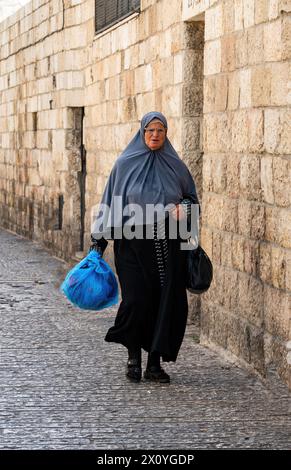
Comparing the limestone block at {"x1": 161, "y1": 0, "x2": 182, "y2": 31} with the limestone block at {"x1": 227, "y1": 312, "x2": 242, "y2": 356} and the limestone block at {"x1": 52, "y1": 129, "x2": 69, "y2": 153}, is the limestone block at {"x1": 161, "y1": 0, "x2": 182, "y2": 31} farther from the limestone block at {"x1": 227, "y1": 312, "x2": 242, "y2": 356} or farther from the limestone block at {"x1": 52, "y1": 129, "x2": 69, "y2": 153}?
the limestone block at {"x1": 52, "y1": 129, "x2": 69, "y2": 153}

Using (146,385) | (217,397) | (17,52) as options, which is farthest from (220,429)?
(17,52)

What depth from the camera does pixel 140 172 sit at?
7172mm

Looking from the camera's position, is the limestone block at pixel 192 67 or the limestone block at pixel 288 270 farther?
the limestone block at pixel 192 67

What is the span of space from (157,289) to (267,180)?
0.97m

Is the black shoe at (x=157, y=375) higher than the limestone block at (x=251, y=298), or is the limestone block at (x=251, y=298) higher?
the limestone block at (x=251, y=298)

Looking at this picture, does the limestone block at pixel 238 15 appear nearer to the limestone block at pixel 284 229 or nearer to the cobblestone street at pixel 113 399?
the limestone block at pixel 284 229

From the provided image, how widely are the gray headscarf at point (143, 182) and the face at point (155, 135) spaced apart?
0.10 feet

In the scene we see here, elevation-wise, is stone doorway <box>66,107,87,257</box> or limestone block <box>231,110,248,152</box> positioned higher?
limestone block <box>231,110,248,152</box>

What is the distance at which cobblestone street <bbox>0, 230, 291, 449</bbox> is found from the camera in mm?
5684

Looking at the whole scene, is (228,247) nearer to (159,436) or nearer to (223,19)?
(223,19)

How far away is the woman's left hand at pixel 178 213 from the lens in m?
7.02

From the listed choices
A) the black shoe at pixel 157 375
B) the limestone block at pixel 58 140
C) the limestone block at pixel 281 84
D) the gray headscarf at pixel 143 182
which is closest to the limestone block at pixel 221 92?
the gray headscarf at pixel 143 182

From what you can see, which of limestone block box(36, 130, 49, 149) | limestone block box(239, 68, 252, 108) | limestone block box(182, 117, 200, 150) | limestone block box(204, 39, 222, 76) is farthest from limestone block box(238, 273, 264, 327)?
limestone block box(36, 130, 49, 149)

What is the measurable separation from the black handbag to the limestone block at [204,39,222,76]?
1644 mm
